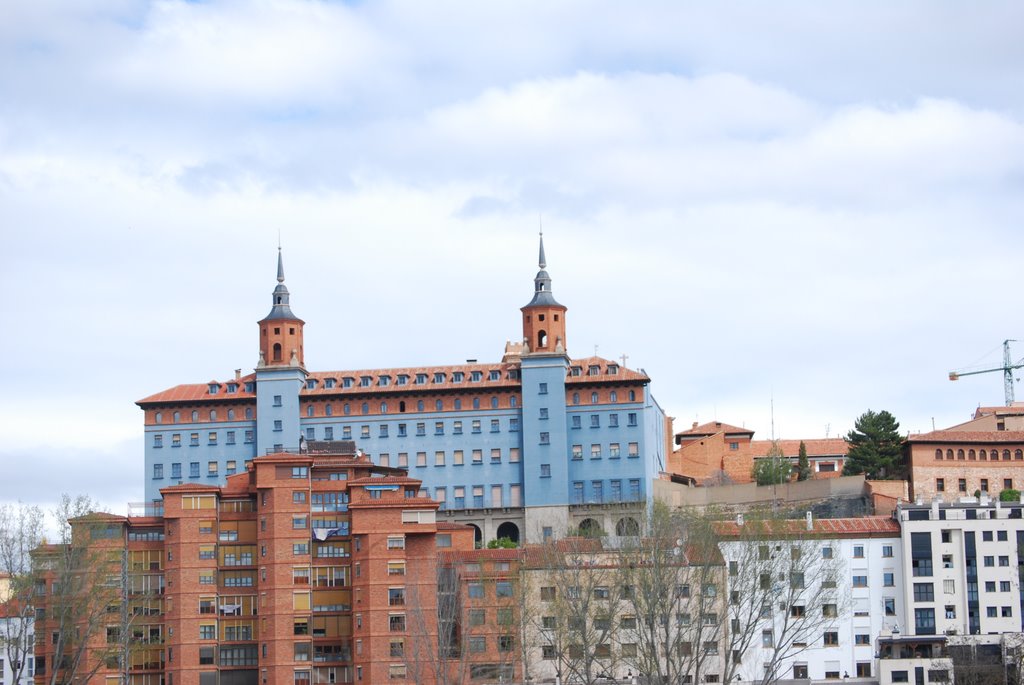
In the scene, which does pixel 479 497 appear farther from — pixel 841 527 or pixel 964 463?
pixel 964 463

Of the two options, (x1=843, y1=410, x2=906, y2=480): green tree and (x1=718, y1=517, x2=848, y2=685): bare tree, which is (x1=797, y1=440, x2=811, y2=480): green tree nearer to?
(x1=843, y1=410, x2=906, y2=480): green tree

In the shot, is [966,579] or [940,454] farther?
[940,454]

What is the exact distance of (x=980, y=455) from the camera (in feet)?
389

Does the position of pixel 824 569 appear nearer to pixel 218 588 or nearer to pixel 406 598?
pixel 406 598

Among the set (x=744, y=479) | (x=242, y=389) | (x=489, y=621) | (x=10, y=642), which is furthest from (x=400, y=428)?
(x=10, y=642)

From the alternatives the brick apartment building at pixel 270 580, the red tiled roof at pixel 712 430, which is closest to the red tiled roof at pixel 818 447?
→ the red tiled roof at pixel 712 430

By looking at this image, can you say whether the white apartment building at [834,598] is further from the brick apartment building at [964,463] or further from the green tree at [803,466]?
the green tree at [803,466]

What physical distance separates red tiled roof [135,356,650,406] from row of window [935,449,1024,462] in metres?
19.3

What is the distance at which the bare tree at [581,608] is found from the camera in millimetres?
82875

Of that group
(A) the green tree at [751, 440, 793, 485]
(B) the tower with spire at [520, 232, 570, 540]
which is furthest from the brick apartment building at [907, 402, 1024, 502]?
(B) the tower with spire at [520, 232, 570, 540]

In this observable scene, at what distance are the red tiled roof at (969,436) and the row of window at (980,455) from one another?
69cm

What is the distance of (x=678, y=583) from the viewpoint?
274ft

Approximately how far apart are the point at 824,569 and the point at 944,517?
12.2 m

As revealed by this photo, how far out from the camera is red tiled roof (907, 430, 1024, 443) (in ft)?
385
